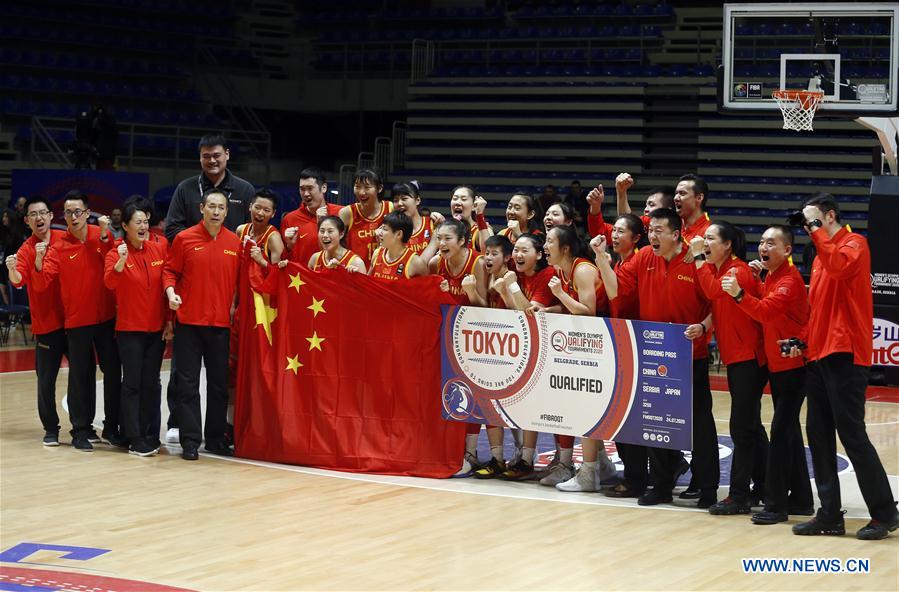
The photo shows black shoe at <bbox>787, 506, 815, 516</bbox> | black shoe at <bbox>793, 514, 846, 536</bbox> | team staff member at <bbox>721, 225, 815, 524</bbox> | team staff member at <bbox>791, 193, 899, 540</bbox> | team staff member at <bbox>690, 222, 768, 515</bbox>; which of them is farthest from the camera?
black shoe at <bbox>787, 506, 815, 516</bbox>

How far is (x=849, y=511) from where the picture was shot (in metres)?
7.20

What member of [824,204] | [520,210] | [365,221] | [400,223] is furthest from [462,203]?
[824,204]

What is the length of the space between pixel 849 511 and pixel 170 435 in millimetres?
5095

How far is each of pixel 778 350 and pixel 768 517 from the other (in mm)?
981

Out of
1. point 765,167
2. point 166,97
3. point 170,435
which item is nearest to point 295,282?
point 170,435

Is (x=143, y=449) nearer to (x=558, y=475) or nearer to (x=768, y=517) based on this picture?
(x=558, y=475)

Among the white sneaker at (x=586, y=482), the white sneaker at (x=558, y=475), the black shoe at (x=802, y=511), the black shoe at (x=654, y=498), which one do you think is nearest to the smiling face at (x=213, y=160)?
the white sneaker at (x=558, y=475)

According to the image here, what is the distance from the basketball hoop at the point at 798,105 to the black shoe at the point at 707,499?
4.34 meters

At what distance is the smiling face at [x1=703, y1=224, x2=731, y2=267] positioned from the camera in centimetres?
694

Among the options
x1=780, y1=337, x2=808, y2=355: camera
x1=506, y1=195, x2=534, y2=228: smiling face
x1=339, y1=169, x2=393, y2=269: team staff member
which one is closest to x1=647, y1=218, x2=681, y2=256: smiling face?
x1=780, y1=337, x2=808, y2=355: camera

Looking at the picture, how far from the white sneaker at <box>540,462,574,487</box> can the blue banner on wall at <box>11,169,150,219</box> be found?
1080 centimetres

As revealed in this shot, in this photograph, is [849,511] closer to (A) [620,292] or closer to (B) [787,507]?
(B) [787,507]

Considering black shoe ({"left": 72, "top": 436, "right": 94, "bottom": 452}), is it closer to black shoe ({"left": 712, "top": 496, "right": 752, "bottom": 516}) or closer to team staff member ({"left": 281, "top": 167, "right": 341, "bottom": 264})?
team staff member ({"left": 281, "top": 167, "right": 341, "bottom": 264})

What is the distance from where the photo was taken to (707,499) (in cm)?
721
